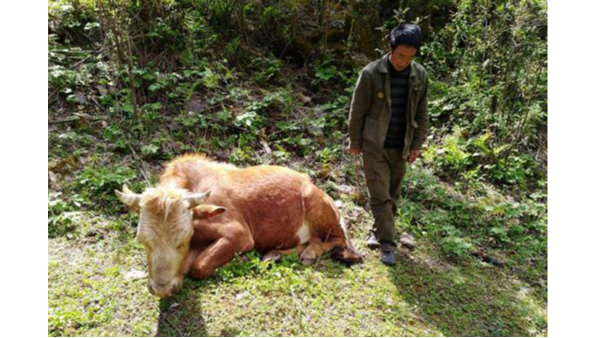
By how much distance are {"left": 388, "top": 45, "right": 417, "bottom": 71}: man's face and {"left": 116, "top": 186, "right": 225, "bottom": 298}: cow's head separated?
274cm

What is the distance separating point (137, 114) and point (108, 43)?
6.28 feet

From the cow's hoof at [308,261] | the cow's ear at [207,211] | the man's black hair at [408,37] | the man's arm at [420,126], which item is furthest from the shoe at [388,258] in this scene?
the man's black hair at [408,37]

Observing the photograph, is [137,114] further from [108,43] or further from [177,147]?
[108,43]

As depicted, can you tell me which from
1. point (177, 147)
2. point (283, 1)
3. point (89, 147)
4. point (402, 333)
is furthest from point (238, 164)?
point (283, 1)

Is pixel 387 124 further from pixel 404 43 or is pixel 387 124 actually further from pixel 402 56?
pixel 404 43

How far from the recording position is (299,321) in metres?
3.94

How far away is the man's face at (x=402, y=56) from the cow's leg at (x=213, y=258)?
9.60 feet

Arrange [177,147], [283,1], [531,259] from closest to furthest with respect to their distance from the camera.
→ [531,259] < [177,147] < [283,1]

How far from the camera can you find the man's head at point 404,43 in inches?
187

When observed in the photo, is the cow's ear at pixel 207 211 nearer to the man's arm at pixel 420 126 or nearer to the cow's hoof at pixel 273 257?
the cow's hoof at pixel 273 257

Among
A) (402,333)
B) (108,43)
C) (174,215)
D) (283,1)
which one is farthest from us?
(283,1)

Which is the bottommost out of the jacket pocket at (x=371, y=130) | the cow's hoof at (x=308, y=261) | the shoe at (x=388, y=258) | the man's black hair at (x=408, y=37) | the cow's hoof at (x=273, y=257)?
the cow's hoof at (x=273, y=257)

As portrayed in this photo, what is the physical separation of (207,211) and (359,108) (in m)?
2.29

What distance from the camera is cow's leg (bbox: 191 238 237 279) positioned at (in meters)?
4.43
